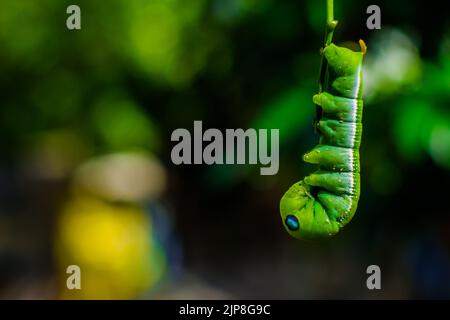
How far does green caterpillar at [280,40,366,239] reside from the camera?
2.41 ft

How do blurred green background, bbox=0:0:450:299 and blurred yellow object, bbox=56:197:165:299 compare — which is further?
blurred yellow object, bbox=56:197:165:299

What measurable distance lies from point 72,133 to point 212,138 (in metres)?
0.67

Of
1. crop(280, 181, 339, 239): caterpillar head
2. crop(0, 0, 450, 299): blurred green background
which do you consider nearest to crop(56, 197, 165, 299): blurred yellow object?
crop(0, 0, 450, 299): blurred green background

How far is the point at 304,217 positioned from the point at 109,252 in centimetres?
172

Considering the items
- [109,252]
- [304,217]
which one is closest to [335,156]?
[304,217]

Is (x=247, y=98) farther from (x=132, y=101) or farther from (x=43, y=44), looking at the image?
(x=43, y=44)

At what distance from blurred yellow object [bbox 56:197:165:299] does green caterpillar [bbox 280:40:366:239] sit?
168cm

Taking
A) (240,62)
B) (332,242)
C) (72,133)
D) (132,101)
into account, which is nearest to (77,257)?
(72,133)

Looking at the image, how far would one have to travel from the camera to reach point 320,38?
4.14 feet

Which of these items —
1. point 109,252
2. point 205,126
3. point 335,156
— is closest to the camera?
point 335,156

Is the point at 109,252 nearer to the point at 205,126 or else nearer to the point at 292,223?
the point at 205,126

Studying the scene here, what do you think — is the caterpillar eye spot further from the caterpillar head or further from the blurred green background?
the blurred green background

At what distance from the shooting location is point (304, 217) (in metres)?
0.77

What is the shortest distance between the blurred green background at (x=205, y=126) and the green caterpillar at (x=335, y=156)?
441 mm
